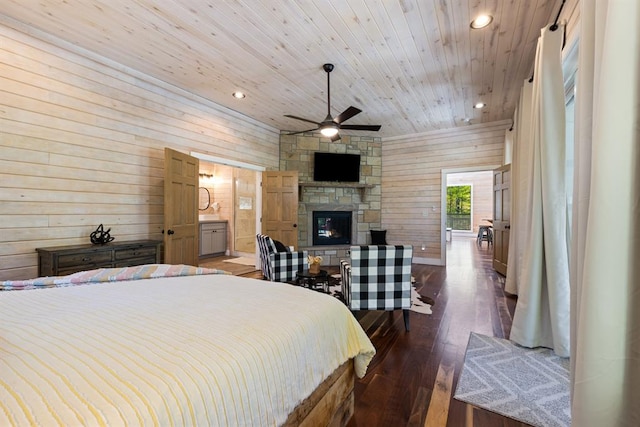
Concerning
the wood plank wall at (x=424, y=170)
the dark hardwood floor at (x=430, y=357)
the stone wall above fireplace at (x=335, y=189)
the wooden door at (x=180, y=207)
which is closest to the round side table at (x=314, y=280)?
the dark hardwood floor at (x=430, y=357)

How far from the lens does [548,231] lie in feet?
7.50

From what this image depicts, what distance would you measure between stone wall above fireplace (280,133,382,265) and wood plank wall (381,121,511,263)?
0.92 ft

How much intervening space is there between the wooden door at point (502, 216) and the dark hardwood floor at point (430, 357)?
0.69 meters

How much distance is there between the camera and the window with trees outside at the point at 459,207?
468 inches

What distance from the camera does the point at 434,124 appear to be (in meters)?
5.75

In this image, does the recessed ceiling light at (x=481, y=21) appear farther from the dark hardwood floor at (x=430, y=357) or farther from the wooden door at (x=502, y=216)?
the dark hardwood floor at (x=430, y=357)

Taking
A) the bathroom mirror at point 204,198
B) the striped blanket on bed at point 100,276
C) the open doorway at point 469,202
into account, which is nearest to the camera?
the striped blanket on bed at point 100,276

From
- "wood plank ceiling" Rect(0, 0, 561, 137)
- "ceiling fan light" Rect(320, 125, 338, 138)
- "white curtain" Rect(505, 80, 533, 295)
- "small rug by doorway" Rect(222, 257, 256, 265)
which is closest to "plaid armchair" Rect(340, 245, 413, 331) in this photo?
"white curtain" Rect(505, 80, 533, 295)

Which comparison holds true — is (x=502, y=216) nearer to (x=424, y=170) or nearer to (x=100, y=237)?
(x=424, y=170)

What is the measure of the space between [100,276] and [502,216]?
567 cm

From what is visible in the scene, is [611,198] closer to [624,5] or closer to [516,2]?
[624,5]

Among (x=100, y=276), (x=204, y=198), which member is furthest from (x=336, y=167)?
(x=100, y=276)

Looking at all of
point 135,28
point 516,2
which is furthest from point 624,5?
point 135,28

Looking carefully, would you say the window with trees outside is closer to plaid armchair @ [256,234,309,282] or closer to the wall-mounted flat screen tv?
the wall-mounted flat screen tv
